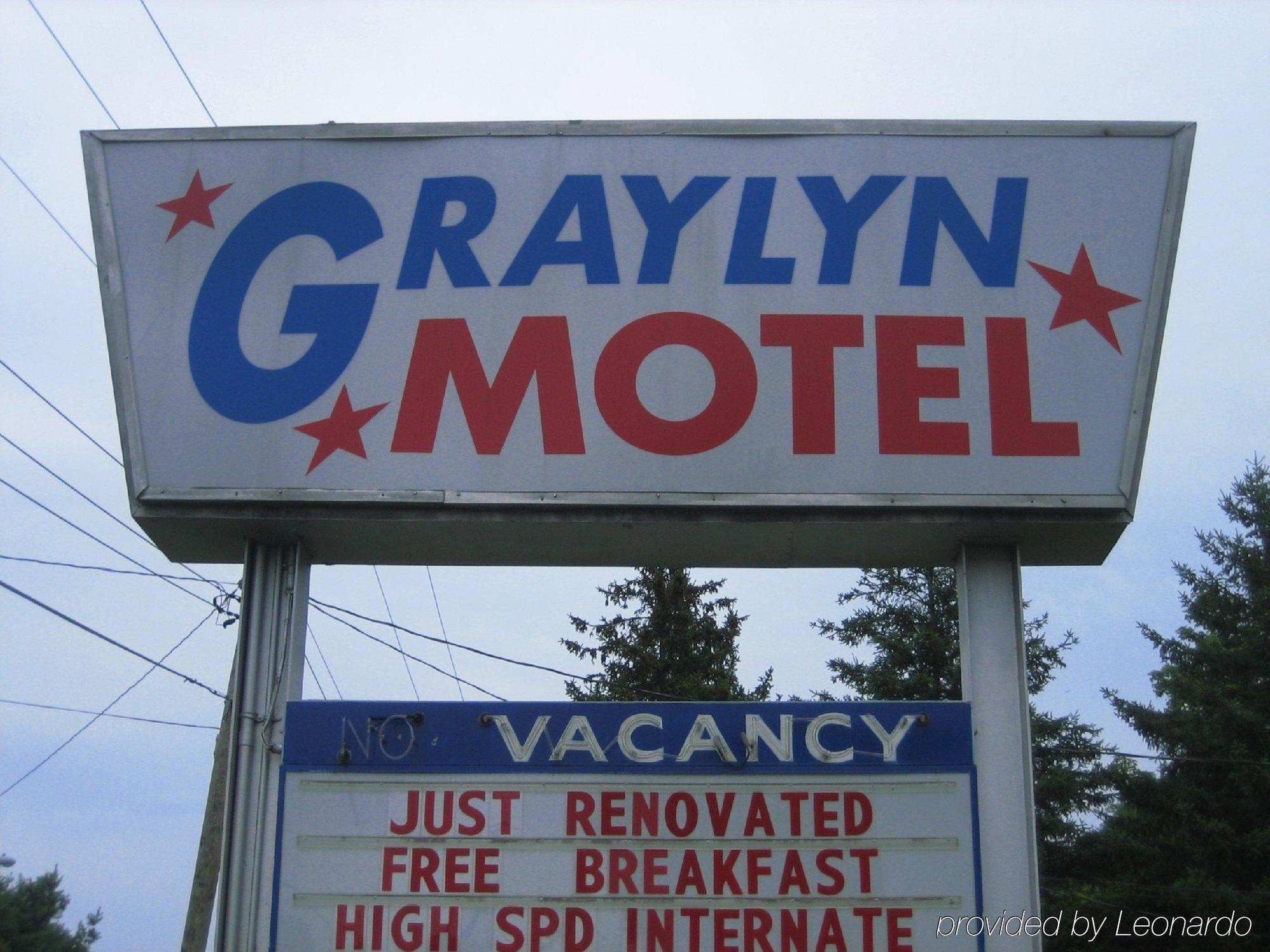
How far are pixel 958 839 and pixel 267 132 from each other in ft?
18.2

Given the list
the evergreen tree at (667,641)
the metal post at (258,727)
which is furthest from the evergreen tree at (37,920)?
the metal post at (258,727)

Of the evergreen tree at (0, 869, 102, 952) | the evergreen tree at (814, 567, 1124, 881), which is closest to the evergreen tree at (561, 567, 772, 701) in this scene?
the evergreen tree at (814, 567, 1124, 881)

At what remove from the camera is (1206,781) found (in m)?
27.4

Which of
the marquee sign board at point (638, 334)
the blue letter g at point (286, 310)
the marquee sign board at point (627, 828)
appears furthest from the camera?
the blue letter g at point (286, 310)

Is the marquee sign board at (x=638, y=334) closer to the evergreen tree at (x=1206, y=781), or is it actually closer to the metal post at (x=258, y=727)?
the metal post at (x=258, y=727)

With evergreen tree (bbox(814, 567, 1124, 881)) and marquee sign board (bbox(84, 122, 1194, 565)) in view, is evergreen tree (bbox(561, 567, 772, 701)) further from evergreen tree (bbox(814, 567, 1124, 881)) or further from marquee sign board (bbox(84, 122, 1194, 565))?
marquee sign board (bbox(84, 122, 1194, 565))

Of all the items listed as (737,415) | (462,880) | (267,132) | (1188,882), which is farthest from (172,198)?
(1188,882)

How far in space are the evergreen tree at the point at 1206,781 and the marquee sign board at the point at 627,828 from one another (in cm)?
1954

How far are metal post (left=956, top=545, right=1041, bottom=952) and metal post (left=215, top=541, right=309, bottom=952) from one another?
357 cm

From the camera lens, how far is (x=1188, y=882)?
25.3 metres

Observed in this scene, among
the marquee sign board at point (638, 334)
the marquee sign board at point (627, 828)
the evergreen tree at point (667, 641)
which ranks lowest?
the marquee sign board at point (627, 828)

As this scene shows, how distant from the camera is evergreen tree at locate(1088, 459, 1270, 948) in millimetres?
25562

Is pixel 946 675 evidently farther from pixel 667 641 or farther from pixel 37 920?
pixel 37 920

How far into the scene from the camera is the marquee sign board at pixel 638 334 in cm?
754
